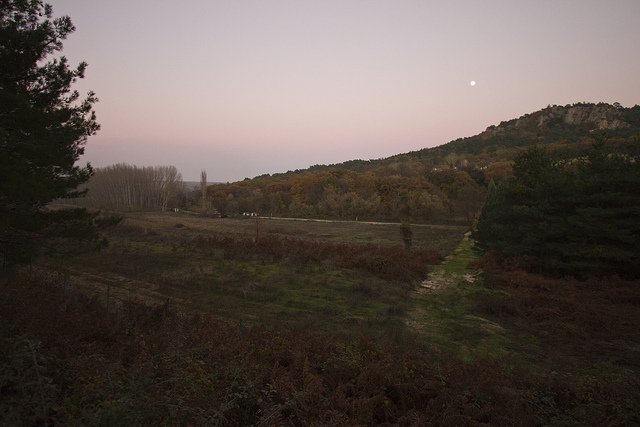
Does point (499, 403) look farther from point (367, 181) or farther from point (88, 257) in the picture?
point (367, 181)

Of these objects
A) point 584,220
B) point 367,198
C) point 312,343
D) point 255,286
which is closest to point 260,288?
point 255,286

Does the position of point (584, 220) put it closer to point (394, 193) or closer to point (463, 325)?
point (463, 325)

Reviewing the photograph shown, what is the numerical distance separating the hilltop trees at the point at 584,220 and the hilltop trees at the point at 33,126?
74.8ft

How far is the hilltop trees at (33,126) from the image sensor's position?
8984 millimetres

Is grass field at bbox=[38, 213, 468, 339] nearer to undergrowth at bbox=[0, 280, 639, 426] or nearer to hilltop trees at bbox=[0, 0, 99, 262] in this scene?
undergrowth at bbox=[0, 280, 639, 426]

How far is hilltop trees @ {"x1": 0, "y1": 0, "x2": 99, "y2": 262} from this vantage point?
354 inches

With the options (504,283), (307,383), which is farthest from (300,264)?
(307,383)

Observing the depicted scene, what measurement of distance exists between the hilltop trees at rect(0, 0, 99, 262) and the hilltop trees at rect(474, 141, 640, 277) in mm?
22811

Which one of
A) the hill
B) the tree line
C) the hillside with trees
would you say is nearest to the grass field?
the hillside with trees

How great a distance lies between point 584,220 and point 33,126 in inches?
952

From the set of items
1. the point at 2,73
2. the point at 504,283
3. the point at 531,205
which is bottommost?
the point at 504,283

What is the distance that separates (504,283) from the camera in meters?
16.9

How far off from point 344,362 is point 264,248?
63.4 feet

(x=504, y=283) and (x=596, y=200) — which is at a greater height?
(x=596, y=200)
